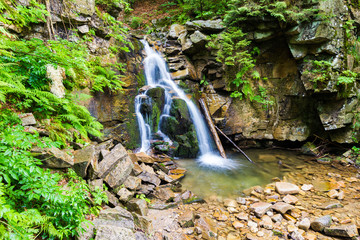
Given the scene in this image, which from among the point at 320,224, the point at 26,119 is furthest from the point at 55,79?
the point at 320,224

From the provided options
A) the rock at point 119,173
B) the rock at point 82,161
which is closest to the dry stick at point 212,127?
the rock at point 119,173

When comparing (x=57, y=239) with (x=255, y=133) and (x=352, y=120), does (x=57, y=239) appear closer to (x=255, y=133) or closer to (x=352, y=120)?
(x=255, y=133)

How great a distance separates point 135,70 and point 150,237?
708 cm

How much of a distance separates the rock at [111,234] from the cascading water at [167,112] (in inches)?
189

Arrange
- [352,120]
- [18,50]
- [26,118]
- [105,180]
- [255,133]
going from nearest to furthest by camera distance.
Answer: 1. [26,118]
2. [18,50]
3. [105,180]
4. [352,120]
5. [255,133]

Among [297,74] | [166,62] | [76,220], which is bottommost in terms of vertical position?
[76,220]

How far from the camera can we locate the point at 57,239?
6.66 ft

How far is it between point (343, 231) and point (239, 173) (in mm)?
3477

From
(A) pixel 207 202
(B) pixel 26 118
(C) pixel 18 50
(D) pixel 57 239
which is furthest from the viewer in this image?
(A) pixel 207 202

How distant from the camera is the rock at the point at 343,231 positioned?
334 centimetres

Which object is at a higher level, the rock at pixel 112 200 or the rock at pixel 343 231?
the rock at pixel 112 200

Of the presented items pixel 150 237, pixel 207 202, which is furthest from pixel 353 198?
pixel 150 237

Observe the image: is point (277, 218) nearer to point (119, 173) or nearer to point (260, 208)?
point (260, 208)

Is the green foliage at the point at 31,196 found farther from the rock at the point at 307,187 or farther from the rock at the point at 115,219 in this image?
the rock at the point at 307,187
